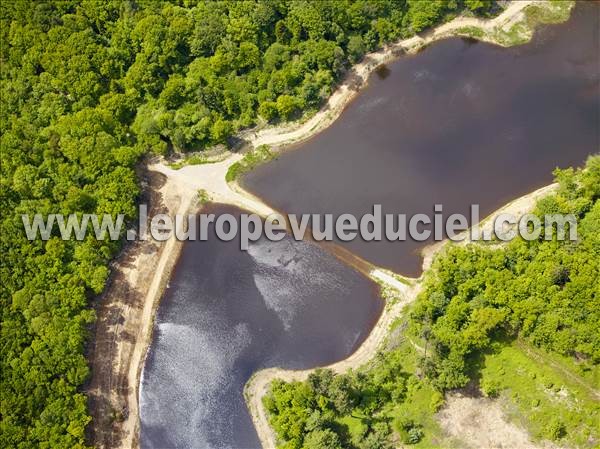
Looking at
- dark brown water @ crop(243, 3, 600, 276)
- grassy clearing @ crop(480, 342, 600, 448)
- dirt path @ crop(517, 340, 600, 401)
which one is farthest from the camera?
dark brown water @ crop(243, 3, 600, 276)

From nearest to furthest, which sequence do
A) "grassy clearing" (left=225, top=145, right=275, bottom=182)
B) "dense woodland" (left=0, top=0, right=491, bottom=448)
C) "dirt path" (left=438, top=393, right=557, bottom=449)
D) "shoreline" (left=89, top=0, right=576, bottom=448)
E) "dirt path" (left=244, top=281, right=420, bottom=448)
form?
"dirt path" (left=438, top=393, right=557, bottom=449), "dirt path" (left=244, top=281, right=420, bottom=448), "shoreline" (left=89, top=0, right=576, bottom=448), "dense woodland" (left=0, top=0, right=491, bottom=448), "grassy clearing" (left=225, top=145, right=275, bottom=182)

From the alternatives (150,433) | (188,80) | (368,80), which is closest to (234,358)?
(150,433)

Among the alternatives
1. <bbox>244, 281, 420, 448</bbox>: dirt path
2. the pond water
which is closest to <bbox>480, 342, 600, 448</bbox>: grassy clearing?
<bbox>244, 281, 420, 448</bbox>: dirt path

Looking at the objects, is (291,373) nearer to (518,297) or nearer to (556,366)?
(518,297)

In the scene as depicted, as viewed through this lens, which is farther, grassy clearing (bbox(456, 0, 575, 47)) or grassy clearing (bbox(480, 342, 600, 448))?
grassy clearing (bbox(456, 0, 575, 47))

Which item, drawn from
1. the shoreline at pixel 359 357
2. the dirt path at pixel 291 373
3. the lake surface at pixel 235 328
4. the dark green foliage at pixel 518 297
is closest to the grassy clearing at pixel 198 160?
the lake surface at pixel 235 328

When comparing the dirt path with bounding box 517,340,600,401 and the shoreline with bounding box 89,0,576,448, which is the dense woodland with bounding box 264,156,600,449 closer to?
the dirt path with bounding box 517,340,600,401
